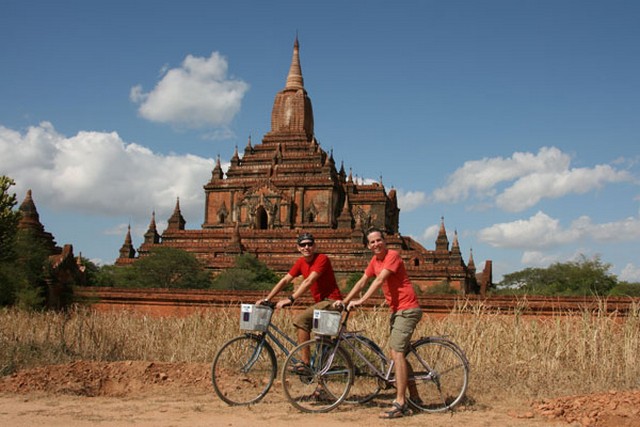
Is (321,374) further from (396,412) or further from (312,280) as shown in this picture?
(312,280)

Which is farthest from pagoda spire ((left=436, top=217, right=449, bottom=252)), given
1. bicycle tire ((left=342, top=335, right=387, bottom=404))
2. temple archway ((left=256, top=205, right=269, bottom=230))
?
bicycle tire ((left=342, top=335, right=387, bottom=404))

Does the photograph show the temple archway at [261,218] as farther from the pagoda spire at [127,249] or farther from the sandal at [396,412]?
the sandal at [396,412]

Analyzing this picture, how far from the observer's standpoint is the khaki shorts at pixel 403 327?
19.4ft

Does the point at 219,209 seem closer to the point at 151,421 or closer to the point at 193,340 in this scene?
the point at 193,340

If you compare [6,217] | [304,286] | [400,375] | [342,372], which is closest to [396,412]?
[400,375]

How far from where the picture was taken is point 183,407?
612 centimetres

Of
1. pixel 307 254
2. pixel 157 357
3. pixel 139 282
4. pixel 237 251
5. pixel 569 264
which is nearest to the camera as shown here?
pixel 307 254

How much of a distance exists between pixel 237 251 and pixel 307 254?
27339mm

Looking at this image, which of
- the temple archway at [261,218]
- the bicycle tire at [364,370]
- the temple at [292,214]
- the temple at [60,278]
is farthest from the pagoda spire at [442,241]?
the bicycle tire at [364,370]

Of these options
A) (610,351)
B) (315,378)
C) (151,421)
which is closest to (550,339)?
(610,351)

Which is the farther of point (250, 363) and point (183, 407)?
point (250, 363)

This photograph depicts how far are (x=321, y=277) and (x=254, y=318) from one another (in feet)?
2.57

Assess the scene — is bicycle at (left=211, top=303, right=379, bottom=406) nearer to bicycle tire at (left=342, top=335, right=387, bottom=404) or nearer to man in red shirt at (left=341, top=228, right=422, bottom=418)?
bicycle tire at (left=342, top=335, right=387, bottom=404)

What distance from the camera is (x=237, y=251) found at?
110 feet
